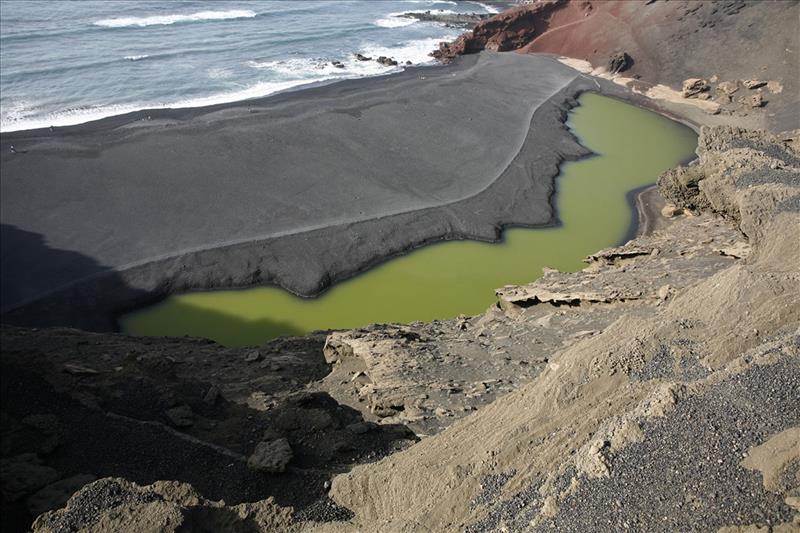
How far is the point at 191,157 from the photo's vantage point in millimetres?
25250

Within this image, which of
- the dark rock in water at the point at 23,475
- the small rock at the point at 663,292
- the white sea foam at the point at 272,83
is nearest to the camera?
the dark rock in water at the point at 23,475

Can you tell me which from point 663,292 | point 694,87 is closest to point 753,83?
point 694,87

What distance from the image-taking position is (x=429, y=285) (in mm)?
20859

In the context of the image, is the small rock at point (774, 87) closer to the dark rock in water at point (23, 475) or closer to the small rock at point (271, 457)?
the small rock at point (271, 457)

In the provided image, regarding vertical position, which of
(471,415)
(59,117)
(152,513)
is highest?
(152,513)

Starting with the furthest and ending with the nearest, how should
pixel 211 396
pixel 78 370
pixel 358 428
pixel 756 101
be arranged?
1. pixel 756 101
2. pixel 78 370
3. pixel 211 396
4. pixel 358 428

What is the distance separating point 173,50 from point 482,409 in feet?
128

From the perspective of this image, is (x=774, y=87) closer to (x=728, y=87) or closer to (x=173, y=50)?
(x=728, y=87)

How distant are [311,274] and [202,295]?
358cm

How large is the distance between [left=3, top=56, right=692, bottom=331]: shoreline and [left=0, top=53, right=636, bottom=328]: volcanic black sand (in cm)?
5

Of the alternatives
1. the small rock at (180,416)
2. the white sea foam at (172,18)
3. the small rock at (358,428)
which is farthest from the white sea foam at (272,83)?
the small rock at (358,428)

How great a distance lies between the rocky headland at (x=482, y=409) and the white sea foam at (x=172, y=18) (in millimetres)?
33762

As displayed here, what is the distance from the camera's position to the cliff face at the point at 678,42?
32688 mm

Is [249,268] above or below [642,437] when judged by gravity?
below
